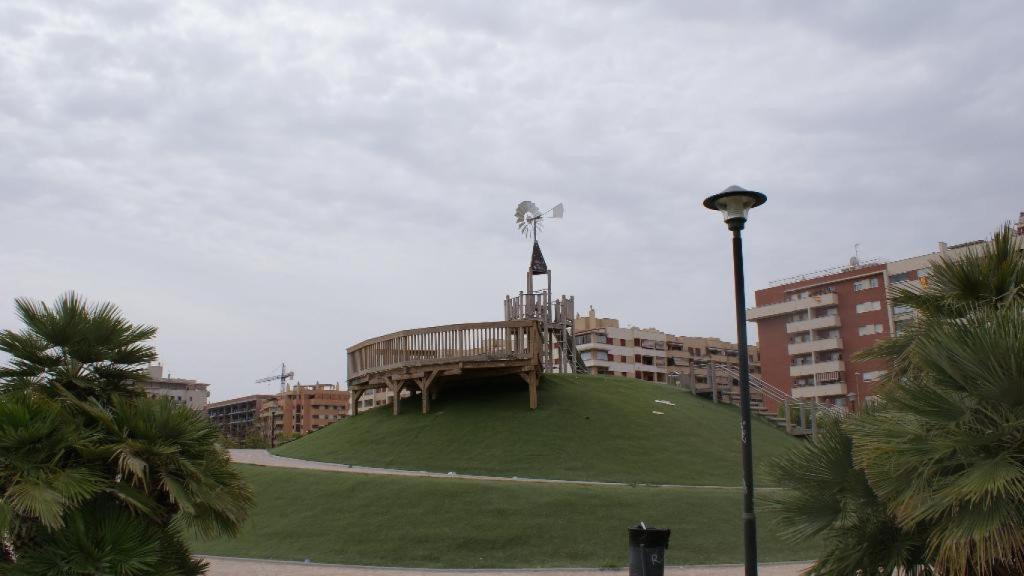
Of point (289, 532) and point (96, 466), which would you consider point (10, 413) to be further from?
point (289, 532)

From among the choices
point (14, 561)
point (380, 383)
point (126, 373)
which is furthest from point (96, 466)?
point (380, 383)

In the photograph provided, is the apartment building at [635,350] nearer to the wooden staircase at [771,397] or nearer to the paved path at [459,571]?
the wooden staircase at [771,397]

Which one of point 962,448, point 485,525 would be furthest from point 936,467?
point 485,525

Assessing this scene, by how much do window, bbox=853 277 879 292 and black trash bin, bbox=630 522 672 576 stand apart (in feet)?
256

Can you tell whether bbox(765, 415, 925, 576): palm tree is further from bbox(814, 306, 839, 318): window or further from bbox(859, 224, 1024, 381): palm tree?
bbox(814, 306, 839, 318): window

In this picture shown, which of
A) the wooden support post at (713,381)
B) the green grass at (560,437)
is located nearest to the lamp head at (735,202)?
the green grass at (560,437)

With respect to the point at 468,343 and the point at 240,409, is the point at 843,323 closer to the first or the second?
the point at 468,343

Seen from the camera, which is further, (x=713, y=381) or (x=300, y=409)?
(x=300, y=409)

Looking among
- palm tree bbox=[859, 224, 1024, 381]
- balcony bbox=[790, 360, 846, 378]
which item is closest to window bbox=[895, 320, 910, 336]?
palm tree bbox=[859, 224, 1024, 381]

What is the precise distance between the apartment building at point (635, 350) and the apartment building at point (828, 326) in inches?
464

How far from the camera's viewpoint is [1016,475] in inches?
246

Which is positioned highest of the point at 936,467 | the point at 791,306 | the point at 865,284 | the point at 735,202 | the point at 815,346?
the point at 865,284

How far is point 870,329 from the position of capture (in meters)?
80.9

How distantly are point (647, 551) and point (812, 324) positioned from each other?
81.3 meters
